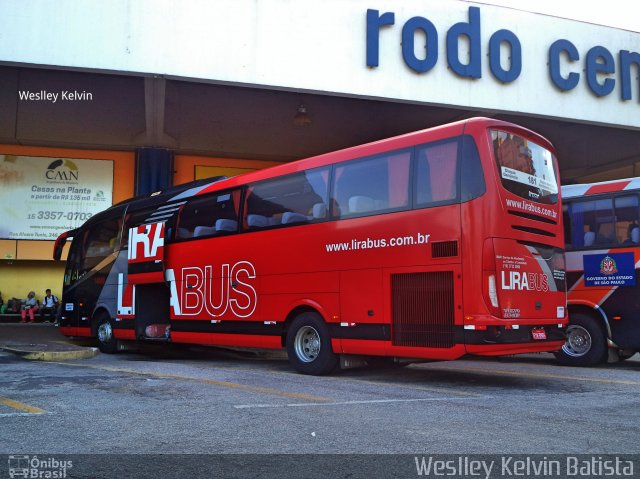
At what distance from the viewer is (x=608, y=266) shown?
10.9 metres

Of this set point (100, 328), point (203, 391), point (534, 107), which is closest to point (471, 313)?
point (203, 391)

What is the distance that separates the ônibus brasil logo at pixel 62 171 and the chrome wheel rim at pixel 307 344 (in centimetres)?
1651

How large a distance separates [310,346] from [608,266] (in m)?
5.38

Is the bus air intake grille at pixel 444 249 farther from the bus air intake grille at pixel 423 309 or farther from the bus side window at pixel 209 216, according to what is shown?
the bus side window at pixel 209 216

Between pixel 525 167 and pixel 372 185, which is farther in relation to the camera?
pixel 372 185

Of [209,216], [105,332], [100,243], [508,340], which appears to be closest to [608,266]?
[508,340]

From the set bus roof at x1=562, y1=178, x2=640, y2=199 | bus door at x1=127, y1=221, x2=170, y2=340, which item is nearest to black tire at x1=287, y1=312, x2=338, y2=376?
bus door at x1=127, y1=221, x2=170, y2=340

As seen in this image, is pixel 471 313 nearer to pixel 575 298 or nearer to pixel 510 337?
pixel 510 337

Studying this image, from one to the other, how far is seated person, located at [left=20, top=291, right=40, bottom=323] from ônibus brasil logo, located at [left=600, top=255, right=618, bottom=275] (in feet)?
65.9

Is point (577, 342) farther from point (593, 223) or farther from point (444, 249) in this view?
point (444, 249)

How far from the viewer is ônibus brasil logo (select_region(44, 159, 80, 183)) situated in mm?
23267

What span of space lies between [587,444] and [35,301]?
75.3ft

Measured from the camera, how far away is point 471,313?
7727mm

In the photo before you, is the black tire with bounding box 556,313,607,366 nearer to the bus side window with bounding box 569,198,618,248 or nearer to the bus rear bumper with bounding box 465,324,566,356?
the bus side window with bounding box 569,198,618,248
